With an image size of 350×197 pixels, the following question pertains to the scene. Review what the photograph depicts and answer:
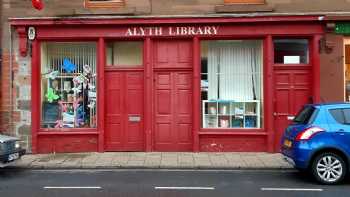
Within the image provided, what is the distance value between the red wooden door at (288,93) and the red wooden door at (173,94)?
2.48 metres

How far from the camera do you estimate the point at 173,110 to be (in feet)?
48.9

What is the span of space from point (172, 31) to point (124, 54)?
1.61 meters

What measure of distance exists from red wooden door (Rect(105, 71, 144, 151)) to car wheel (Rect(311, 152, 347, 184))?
6.01 meters

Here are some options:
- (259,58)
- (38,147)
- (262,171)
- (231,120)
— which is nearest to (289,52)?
(259,58)

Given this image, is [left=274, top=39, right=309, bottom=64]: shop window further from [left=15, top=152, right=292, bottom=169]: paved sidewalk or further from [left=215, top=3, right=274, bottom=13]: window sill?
[left=15, top=152, right=292, bottom=169]: paved sidewalk

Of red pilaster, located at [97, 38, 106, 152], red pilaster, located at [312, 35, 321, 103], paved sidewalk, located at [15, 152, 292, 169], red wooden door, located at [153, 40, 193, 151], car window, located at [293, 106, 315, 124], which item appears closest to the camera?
car window, located at [293, 106, 315, 124]

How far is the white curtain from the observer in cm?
1512

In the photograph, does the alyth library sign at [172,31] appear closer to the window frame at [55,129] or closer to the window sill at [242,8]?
the window sill at [242,8]

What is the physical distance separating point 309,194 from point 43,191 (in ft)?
15.7

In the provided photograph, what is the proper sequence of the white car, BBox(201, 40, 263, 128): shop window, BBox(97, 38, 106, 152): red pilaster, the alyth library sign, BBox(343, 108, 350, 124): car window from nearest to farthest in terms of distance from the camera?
BBox(343, 108, 350, 124): car window
the white car
the alyth library sign
BBox(97, 38, 106, 152): red pilaster
BBox(201, 40, 263, 128): shop window

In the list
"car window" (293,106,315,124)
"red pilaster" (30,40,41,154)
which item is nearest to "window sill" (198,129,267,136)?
"car window" (293,106,315,124)

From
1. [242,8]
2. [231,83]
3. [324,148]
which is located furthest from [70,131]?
[324,148]

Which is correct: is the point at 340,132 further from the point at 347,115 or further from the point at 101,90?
the point at 101,90

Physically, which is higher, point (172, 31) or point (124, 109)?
point (172, 31)
